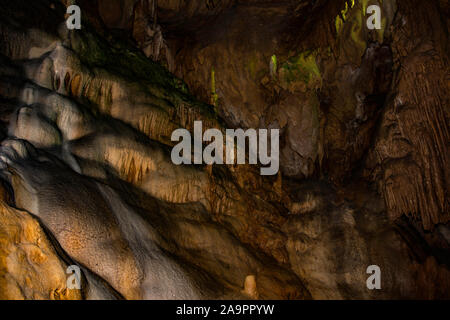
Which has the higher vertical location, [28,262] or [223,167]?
[223,167]

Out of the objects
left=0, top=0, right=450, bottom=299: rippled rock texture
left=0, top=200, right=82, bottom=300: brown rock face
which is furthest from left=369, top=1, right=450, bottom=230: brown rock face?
left=0, top=200, right=82, bottom=300: brown rock face

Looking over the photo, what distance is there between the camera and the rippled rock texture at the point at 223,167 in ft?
15.0

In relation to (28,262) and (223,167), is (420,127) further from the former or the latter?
(28,262)

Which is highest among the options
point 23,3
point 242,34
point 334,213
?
point 242,34

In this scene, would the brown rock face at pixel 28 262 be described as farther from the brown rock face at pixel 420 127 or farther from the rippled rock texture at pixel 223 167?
the brown rock face at pixel 420 127

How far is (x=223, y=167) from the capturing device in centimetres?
845

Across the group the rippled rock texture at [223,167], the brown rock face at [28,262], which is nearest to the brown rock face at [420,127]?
the rippled rock texture at [223,167]

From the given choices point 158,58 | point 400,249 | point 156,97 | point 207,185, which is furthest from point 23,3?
point 400,249

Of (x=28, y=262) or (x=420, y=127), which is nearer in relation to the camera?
A: (x=28, y=262)

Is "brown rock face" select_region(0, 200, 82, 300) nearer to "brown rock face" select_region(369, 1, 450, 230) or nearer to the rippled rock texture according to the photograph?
the rippled rock texture

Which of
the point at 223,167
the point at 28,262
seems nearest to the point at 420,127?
the point at 223,167

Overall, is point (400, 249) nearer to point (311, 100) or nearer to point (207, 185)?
point (207, 185)

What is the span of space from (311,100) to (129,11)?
5.74 meters

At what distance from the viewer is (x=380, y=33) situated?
965cm
